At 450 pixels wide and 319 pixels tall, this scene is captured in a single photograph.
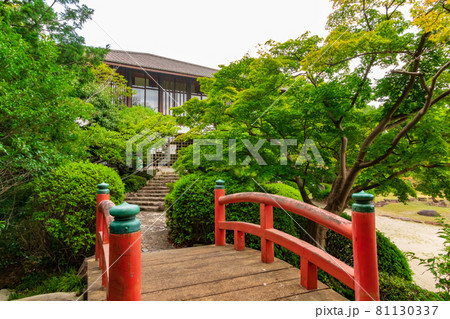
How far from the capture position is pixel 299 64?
484 cm

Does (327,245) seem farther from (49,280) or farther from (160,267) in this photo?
(49,280)

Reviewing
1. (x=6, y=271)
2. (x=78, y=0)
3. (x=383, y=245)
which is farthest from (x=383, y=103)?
(x=6, y=271)

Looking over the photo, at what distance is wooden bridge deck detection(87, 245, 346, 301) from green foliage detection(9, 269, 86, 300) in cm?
110

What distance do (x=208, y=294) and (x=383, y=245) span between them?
18.1 ft

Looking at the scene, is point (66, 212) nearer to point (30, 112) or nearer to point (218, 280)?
point (30, 112)

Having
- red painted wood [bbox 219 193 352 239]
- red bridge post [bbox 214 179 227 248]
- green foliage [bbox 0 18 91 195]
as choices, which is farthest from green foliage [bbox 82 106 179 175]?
red painted wood [bbox 219 193 352 239]

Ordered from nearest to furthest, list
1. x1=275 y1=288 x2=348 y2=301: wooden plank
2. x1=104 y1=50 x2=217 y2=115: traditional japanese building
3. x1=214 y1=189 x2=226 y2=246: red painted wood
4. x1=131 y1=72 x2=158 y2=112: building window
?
x1=275 y1=288 x2=348 y2=301: wooden plank
x1=214 y1=189 x2=226 y2=246: red painted wood
x1=104 y1=50 x2=217 y2=115: traditional japanese building
x1=131 y1=72 x2=158 y2=112: building window

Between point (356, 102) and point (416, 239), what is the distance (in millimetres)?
8507

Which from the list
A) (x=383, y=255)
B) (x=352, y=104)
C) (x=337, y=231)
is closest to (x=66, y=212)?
(x=337, y=231)

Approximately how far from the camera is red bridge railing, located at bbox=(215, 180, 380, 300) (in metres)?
1.34

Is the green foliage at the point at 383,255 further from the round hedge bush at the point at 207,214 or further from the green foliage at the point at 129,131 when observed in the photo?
the green foliage at the point at 129,131

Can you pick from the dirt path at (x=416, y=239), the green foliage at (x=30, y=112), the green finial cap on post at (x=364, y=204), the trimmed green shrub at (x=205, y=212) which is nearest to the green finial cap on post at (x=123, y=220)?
the green finial cap on post at (x=364, y=204)

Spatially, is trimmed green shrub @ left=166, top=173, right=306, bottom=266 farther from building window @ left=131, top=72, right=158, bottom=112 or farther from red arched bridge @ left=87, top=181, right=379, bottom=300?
building window @ left=131, top=72, right=158, bottom=112

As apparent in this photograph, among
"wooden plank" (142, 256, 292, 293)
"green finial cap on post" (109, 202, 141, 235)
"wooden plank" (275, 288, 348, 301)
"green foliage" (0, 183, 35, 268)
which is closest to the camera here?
"green finial cap on post" (109, 202, 141, 235)
